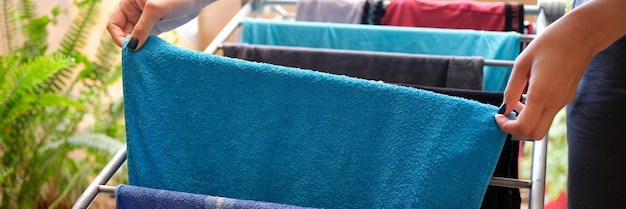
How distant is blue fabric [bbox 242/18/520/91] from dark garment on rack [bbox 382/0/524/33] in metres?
0.13

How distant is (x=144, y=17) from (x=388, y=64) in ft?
1.48

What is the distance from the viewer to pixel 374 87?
2.25 ft

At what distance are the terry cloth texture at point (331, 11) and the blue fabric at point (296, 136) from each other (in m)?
0.64

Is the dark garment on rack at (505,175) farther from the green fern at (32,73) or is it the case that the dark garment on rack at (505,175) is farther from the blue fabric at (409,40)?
the green fern at (32,73)

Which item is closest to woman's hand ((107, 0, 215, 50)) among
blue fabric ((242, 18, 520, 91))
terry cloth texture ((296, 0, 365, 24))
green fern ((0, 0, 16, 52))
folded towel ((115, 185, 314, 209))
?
folded towel ((115, 185, 314, 209))

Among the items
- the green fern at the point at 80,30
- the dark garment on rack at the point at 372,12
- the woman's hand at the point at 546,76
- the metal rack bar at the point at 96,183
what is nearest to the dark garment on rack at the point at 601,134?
the woman's hand at the point at 546,76

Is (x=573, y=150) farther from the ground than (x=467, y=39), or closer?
closer

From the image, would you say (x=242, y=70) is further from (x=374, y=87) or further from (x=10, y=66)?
(x=10, y=66)

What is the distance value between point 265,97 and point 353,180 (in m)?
0.14

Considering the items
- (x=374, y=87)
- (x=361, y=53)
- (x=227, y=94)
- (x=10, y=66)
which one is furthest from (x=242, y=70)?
(x=10, y=66)

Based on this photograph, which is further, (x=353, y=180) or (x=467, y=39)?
(x=467, y=39)

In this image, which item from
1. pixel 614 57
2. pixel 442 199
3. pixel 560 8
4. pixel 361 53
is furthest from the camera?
pixel 560 8

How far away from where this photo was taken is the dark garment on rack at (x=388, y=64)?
1.04 meters

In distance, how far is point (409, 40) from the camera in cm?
117
